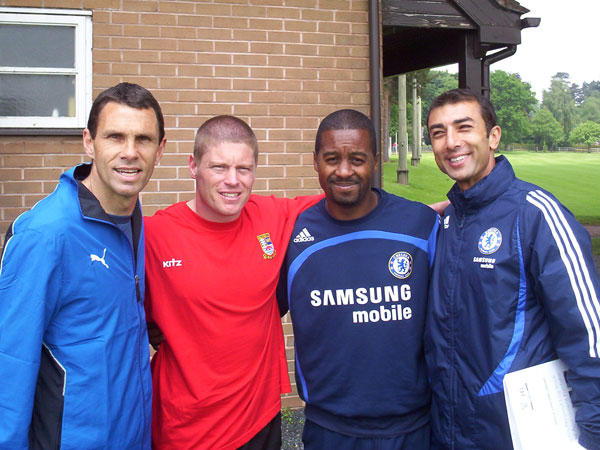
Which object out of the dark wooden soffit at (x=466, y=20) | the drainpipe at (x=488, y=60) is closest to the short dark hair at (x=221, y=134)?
the dark wooden soffit at (x=466, y=20)

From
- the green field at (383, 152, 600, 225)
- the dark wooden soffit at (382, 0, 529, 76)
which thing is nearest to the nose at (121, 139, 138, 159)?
the dark wooden soffit at (382, 0, 529, 76)

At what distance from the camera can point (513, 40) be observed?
4.82 metres

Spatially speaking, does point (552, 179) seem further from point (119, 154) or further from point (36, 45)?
point (119, 154)

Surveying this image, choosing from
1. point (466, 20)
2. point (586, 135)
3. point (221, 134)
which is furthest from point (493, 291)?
point (586, 135)

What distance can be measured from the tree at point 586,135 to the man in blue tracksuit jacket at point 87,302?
6217 centimetres

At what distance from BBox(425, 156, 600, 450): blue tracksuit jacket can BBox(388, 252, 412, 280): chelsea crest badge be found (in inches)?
4.6

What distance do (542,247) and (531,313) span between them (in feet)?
0.83

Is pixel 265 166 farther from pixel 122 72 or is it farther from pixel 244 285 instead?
pixel 244 285

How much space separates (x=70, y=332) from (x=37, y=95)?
272cm

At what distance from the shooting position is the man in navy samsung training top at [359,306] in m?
2.15

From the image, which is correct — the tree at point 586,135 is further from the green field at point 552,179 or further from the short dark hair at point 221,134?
the short dark hair at point 221,134

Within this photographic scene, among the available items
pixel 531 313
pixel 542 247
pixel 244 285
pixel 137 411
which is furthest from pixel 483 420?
pixel 137 411

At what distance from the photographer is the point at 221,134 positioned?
2.29m

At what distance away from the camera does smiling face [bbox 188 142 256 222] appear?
2.22 metres
